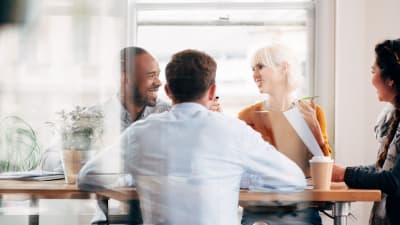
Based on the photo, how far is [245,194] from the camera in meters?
1.08

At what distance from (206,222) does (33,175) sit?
0.31 meters

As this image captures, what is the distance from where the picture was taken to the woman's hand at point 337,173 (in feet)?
4.32

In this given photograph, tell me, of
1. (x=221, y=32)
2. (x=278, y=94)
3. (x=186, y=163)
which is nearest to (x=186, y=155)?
(x=186, y=163)

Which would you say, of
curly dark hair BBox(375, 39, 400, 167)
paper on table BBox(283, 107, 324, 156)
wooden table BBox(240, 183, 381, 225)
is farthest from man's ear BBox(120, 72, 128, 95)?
curly dark hair BBox(375, 39, 400, 167)

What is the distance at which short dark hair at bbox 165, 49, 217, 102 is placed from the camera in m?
0.99

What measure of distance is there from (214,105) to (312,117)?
1.43 feet

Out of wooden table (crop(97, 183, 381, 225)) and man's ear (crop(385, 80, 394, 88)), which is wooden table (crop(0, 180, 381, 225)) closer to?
wooden table (crop(97, 183, 381, 225))

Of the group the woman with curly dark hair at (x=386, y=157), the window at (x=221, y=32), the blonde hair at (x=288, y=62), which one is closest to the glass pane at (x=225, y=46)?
the window at (x=221, y=32)

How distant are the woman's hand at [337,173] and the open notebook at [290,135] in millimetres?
48

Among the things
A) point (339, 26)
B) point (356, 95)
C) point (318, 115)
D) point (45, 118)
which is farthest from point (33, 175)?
point (356, 95)

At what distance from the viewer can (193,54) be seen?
101 cm

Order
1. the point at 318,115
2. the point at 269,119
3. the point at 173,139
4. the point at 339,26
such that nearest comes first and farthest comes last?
the point at 173,139 < the point at 269,119 < the point at 318,115 < the point at 339,26

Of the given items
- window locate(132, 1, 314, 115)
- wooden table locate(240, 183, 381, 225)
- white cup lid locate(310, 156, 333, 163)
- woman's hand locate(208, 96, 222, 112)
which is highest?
window locate(132, 1, 314, 115)

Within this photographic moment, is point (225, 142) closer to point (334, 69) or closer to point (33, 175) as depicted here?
point (33, 175)
